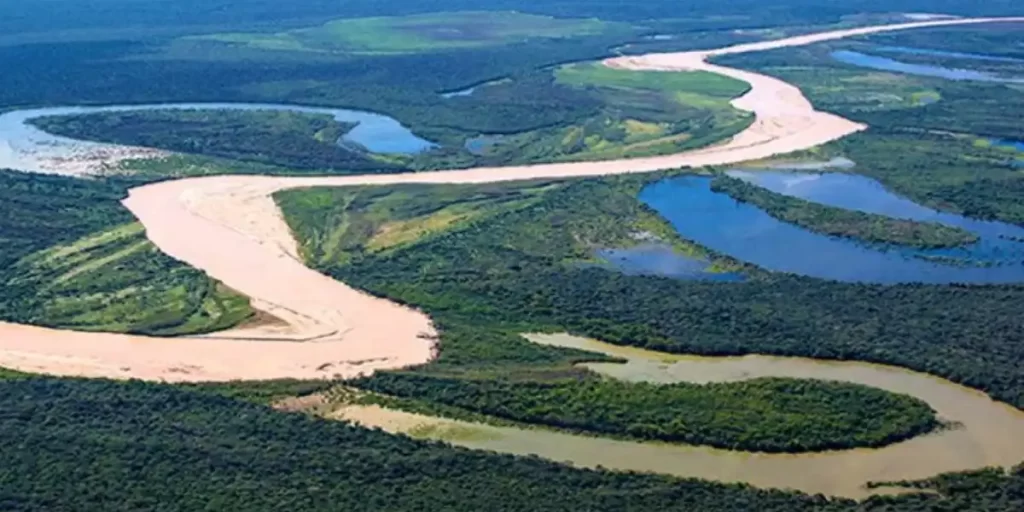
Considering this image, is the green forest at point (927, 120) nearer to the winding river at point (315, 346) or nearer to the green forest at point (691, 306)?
the winding river at point (315, 346)

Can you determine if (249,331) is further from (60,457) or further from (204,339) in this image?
(60,457)

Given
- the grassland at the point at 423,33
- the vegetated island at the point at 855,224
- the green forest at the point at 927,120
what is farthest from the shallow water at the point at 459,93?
the vegetated island at the point at 855,224

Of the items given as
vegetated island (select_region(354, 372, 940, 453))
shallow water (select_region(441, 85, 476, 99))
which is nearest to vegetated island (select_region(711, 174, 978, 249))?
vegetated island (select_region(354, 372, 940, 453))

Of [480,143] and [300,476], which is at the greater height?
[300,476]

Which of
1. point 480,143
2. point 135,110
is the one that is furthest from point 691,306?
point 135,110

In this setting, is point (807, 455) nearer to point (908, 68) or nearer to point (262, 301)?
point (262, 301)
